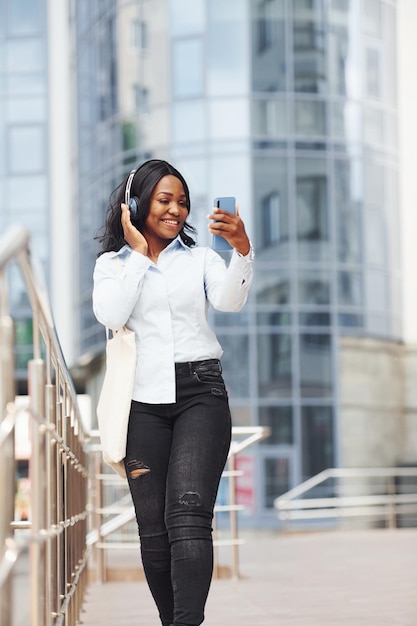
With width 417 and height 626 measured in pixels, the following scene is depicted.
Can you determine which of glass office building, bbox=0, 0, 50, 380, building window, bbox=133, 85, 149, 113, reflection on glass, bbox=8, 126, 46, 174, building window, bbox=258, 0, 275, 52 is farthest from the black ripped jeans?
reflection on glass, bbox=8, 126, 46, 174

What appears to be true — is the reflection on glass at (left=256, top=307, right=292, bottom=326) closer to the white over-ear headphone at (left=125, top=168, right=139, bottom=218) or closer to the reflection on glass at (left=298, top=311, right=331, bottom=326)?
the reflection on glass at (left=298, top=311, right=331, bottom=326)

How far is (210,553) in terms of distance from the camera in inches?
143

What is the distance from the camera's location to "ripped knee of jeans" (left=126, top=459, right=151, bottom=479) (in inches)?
148

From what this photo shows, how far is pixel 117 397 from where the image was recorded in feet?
12.4

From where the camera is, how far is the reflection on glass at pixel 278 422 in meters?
23.4

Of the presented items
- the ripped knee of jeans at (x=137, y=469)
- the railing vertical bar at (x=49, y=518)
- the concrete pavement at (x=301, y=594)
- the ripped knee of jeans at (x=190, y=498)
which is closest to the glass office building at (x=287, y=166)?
the concrete pavement at (x=301, y=594)

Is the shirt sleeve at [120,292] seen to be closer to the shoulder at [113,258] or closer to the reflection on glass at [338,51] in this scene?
the shoulder at [113,258]

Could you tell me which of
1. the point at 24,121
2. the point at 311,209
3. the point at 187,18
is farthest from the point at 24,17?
the point at 311,209

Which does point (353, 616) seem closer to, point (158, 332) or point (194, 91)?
point (158, 332)

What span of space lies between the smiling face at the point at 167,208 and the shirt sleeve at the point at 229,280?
151mm

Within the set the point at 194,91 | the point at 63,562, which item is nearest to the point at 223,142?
the point at 194,91

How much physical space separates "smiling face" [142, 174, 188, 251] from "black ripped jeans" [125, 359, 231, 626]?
44 cm

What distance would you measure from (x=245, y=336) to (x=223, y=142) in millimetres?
3749

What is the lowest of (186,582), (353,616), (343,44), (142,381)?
(353,616)
